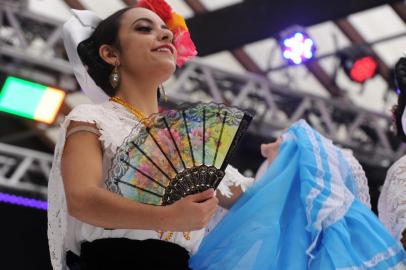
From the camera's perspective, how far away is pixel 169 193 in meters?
1.56

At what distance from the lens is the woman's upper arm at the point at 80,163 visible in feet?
5.21

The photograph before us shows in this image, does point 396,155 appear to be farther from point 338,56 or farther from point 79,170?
point 79,170

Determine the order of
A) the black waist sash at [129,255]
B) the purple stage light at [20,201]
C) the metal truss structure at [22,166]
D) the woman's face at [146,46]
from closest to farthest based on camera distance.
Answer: the black waist sash at [129,255] < the woman's face at [146,46] < the purple stage light at [20,201] < the metal truss structure at [22,166]

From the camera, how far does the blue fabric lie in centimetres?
188

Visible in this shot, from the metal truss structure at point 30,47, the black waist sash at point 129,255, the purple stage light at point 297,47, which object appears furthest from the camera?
the purple stage light at point 297,47

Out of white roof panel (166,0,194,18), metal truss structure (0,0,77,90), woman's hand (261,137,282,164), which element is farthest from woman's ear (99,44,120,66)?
white roof panel (166,0,194,18)

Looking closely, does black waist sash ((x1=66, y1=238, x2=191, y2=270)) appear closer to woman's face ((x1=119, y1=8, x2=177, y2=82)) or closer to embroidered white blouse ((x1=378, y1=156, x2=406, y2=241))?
woman's face ((x1=119, y1=8, x2=177, y2=82))

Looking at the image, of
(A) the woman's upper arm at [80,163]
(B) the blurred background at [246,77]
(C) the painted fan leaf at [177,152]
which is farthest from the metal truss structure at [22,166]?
(C) the painted fan leaf at [177,152]

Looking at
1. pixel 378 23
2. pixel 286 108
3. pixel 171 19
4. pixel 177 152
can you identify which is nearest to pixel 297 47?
pixel 286 108

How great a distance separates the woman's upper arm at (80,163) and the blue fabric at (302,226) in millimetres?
336

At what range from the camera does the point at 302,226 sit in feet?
6.65

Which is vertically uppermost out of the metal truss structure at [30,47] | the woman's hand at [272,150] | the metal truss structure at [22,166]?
the woman's hand at [272,150]

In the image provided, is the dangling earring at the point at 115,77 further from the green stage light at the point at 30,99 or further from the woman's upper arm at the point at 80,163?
the green stage light at the point at 30,99

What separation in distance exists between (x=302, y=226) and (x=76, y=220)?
55 cm
